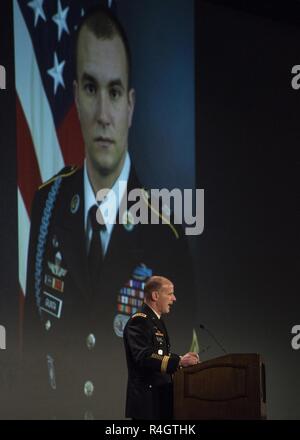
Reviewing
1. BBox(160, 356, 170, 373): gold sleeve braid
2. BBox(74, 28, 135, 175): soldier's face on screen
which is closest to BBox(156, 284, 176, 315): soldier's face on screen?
BBox(160, 356, 170, 373): gold sleeve braid

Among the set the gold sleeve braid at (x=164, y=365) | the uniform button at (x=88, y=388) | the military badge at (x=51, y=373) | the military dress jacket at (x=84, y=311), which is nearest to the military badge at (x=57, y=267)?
the military dress jacket at (x=84, y=311)

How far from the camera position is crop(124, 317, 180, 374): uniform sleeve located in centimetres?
511

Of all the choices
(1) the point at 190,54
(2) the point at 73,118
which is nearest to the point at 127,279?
(2) the point at 73,118

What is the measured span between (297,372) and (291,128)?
1.82 m

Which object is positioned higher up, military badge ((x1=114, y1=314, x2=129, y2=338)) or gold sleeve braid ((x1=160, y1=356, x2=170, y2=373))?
military badge ((x1=114, y1=314, x2=129, y2=338))

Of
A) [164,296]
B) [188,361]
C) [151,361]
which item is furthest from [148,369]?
[164,296]

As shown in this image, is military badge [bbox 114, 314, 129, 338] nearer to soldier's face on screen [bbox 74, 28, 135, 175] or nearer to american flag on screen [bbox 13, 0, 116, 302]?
american flag on screen [bbox 13, 0, 116, 302]

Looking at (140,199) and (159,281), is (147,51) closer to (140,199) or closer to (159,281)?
(140,199)

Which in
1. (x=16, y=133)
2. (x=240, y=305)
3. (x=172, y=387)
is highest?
(x=16, y=133)

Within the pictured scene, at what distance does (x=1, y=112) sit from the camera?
23.5 feet

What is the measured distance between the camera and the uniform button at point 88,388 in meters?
7.06

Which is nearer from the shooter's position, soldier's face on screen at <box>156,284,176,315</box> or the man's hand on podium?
the man's hand on podium

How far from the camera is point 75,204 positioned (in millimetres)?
7199

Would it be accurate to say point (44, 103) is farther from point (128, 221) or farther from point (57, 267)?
point (57, 267)
